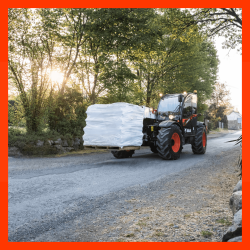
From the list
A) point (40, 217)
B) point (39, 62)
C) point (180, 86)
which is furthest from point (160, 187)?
point (180, 86)

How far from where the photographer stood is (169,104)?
405 inches

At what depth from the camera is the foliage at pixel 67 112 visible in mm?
11790

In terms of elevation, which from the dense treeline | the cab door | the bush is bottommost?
the bush

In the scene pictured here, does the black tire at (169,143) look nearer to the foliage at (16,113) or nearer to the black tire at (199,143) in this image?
the black tire at (199,143)

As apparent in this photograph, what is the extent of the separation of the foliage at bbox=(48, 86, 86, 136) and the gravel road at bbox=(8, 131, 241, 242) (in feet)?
16.0

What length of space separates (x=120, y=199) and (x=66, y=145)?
24.7ft

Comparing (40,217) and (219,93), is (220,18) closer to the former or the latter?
(40,217)

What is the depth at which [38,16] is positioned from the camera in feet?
35.9

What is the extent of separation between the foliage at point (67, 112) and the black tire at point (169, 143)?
5162 mm

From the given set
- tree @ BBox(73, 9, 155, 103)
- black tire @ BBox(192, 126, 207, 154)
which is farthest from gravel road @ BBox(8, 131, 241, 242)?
tree @ BBox(73, 9, 155, 103)

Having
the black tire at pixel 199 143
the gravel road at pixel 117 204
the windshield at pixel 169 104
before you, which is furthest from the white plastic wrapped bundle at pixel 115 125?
the black tire at pixel 199 143

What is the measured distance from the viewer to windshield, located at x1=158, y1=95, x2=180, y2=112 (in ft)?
33.4

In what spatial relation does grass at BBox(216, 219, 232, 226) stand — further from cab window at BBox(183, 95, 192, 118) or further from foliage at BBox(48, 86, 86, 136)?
foliage at BBox(48, 86, 86, 136)

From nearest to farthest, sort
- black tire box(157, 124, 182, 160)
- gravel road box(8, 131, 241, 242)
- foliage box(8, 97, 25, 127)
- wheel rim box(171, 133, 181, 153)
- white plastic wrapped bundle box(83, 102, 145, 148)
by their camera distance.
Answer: gravel road box(8, 131, 241, 242), white plastic wrapped bundle box(83, 102, 145, 148), black tire box(157, 124, 182, 160), wheel rim box(171, 133, 181, 153), foliage box(8, 97, 25, 127)
